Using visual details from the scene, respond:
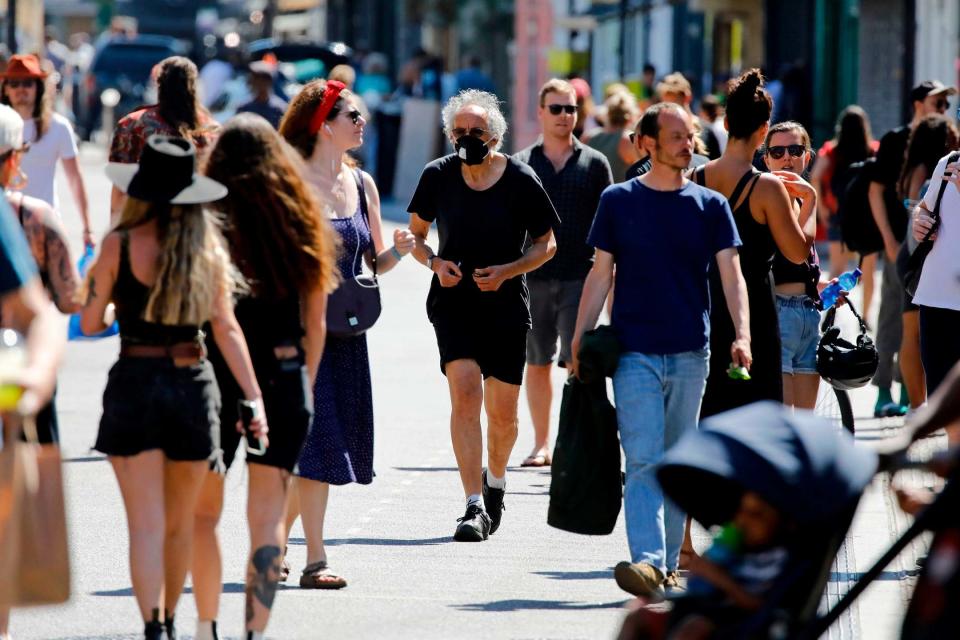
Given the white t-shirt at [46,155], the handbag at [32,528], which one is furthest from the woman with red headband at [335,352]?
the white t-shirt at [46,155]

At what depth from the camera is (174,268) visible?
623cm

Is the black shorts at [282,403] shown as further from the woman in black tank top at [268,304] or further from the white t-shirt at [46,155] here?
the white t-shirt at [46,155]

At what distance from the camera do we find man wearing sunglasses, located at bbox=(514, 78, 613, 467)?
10.9 meters

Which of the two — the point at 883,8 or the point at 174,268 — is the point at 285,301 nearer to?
the point at 174,268

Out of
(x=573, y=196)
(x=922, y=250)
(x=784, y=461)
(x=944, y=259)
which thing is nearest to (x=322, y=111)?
(x=944, y=259)

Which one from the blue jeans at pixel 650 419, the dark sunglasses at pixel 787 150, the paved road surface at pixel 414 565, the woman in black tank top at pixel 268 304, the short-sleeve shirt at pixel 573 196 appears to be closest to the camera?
the woman in black tank top at pixel 268 304

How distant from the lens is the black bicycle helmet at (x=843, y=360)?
9242 mm

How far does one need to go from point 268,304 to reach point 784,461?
236 cm

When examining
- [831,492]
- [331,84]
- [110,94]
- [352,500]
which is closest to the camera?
[831,492]

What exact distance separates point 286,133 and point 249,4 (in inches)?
2372

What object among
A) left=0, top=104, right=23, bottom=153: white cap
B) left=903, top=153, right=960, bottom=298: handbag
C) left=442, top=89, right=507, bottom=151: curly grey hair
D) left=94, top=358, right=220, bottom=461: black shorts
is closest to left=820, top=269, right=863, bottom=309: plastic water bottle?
left=903, top=153, right=960, bottom=298: handbag

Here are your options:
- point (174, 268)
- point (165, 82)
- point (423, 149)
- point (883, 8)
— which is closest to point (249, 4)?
point (423, 149)

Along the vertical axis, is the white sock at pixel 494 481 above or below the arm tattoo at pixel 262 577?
below

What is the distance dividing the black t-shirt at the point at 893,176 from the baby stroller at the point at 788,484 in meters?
7.55
